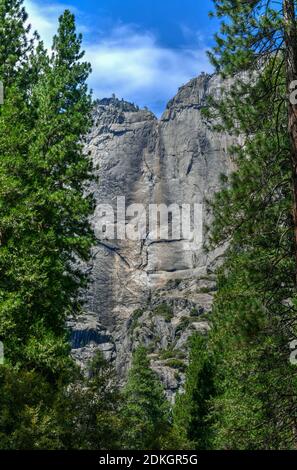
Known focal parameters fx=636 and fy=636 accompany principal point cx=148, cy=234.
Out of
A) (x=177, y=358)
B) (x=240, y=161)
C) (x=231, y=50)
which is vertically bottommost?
(x=177, y=358)

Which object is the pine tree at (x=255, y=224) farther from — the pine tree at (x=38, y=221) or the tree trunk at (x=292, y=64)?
the pine tree at (x=38, y=221)

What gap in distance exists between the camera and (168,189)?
17525 cm

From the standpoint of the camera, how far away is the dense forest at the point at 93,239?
13.9 m

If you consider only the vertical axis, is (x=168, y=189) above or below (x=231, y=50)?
above

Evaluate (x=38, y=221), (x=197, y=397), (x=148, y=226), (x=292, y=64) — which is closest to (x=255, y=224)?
(x=292, y=64)

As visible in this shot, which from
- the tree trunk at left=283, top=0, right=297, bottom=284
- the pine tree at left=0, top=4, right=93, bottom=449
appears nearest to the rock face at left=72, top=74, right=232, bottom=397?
the pine tree at left=0, top=4, right=93, bottom=449

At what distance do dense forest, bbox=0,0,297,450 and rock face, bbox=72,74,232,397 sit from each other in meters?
116

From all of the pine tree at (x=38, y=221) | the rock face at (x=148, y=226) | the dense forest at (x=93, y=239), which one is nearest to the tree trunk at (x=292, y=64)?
the dense forest at (x=93, y=239)

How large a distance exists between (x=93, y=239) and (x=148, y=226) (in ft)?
501

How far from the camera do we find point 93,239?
22.0 meters

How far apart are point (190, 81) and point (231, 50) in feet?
610

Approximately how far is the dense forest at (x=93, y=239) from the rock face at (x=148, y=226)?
115529mm
